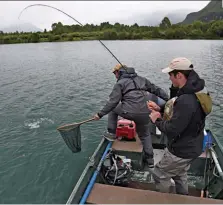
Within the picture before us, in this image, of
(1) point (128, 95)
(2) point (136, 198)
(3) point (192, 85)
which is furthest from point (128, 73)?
(2) point (136, 198)

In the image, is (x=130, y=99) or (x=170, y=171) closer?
(x=170, y=171)

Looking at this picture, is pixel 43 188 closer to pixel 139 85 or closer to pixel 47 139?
pixel 47 139

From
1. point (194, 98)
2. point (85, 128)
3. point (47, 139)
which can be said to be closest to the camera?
point (194, 98)

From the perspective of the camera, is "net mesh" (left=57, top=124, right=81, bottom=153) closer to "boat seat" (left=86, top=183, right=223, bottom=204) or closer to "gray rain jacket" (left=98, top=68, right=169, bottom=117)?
"gray rain jacket" (left=98, top=68, right=169, bottom=117)

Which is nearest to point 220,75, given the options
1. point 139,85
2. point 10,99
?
point 10,99

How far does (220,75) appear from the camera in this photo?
68.6 feet

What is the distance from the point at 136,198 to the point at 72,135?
1.81m

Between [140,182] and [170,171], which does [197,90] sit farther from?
[140,182]

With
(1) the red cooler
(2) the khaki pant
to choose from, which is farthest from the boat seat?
(1) the red cooler

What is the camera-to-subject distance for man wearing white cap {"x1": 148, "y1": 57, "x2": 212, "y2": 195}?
10.7 feet

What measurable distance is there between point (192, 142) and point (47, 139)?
19.8 ft

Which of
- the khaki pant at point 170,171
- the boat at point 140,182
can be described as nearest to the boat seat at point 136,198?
the boat at point 140,182

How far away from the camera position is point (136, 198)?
4.30 metres

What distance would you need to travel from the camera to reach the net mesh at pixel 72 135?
16.4ft
